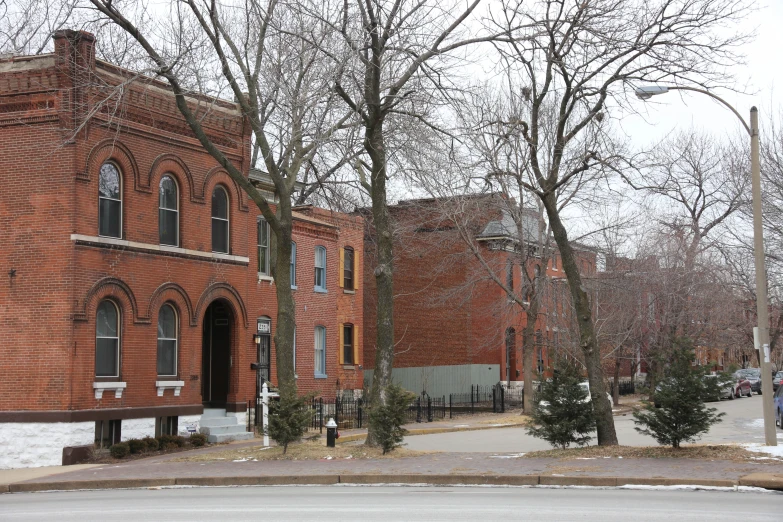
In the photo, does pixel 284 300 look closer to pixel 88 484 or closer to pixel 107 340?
pixel 107 340

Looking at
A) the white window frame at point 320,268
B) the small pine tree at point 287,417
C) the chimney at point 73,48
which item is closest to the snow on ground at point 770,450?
the small pine tree at point 287,417

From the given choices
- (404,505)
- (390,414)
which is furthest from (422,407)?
(404,505)

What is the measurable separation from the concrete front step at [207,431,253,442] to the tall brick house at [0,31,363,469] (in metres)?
0.11

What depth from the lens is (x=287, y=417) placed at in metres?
19.7

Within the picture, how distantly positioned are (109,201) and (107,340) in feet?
11.5

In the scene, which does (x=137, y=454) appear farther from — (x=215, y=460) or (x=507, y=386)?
Answer: (x=507, y=386)

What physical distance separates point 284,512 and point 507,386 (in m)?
37.5

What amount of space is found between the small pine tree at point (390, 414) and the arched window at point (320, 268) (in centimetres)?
1811

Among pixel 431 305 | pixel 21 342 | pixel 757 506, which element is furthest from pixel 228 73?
pixel 431 305

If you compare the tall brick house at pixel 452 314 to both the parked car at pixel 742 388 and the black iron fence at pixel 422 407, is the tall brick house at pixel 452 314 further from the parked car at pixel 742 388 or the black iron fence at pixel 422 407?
the parked car at pixel 742 388

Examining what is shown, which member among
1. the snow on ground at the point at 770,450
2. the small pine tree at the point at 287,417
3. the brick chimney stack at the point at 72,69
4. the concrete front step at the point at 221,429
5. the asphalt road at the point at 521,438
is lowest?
the asphalt road at the point at 521,438

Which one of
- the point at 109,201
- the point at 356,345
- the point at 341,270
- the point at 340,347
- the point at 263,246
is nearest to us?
the point at 109,201

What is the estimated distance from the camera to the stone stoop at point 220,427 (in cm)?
2575

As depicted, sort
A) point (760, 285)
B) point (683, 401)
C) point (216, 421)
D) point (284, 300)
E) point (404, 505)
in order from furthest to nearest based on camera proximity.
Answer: point (216, 421), point (284, 300), point (760, 285), point (683, 401), point (404, 505)
